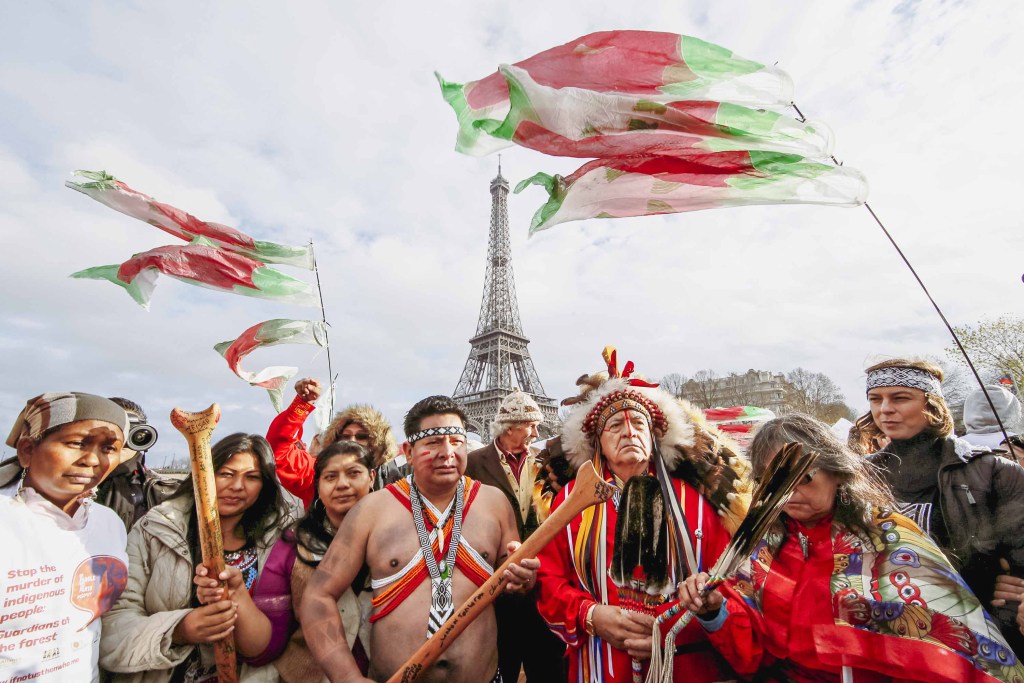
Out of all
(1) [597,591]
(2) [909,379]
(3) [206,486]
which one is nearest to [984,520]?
(2) [909,379]

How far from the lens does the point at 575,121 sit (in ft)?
12.4

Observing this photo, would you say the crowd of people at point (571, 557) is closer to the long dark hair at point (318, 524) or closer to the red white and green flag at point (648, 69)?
the long dark hair at point (318, 524)

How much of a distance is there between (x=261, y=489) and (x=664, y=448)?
2.64 m

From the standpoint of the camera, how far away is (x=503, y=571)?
9.09 ft

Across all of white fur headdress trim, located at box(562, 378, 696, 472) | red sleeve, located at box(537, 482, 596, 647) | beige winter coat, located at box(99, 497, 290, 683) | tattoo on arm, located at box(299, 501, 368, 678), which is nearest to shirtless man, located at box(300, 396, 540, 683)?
tattoo on arm, located at box(299, 501, 368, 678)

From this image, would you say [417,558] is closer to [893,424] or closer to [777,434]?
[777,434]

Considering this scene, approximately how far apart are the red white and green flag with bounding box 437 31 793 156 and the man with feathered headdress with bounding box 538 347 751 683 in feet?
6.53

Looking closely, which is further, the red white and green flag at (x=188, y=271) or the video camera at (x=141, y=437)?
the red white and green flag at (x=188, y=271)

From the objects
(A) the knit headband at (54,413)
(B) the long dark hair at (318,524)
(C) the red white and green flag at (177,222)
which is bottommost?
(B) the long dark hair at (318,524)

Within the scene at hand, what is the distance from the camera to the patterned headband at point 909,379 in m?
3.27

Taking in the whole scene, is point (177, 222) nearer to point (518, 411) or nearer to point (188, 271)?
point (188, 271)

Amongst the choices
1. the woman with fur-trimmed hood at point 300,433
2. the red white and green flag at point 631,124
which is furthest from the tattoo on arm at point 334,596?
the red white and green flag at point 631,124

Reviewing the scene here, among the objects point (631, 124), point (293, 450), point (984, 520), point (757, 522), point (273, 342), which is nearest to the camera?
point (757, 522)

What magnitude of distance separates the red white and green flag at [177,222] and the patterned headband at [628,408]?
3688 millimetres
